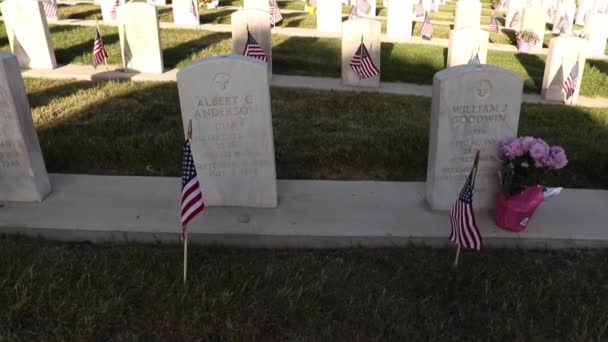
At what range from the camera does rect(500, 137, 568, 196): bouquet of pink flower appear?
4121mm

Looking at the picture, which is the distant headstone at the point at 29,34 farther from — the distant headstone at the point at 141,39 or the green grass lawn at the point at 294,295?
the green grass lawn at the point at 294,295

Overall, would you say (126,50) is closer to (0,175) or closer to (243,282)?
(0,175)

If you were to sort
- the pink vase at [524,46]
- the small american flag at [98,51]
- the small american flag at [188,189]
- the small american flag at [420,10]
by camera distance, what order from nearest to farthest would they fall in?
the small american flag at [188,189] < the small american flag at [98,51] < the pink vase at [524,46] < the small american flag at [420,10]

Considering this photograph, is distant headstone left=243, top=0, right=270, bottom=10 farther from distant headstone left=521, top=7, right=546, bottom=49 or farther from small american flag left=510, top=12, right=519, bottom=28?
small american flag left=510, top=12, right=519, bottom=28

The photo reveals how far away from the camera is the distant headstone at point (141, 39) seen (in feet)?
31.7

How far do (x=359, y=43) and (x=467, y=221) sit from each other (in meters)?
6.40

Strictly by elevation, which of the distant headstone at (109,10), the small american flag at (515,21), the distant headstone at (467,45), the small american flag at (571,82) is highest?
the distant headstone at (109,10)

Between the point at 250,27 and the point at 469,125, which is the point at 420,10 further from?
the point at 469,125

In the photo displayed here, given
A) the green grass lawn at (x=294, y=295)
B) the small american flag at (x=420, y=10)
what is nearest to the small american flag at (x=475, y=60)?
the green grass lawn at (x=294, y=295)

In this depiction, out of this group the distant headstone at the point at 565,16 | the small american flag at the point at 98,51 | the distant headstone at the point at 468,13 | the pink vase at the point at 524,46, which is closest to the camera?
the small american flag at the point at 98,51

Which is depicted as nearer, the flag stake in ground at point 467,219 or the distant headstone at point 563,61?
the flag stake in ground at point 467,219

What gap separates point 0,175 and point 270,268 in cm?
285

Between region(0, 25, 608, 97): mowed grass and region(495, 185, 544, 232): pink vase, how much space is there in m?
5.86

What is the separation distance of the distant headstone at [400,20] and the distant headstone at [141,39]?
284 inches
